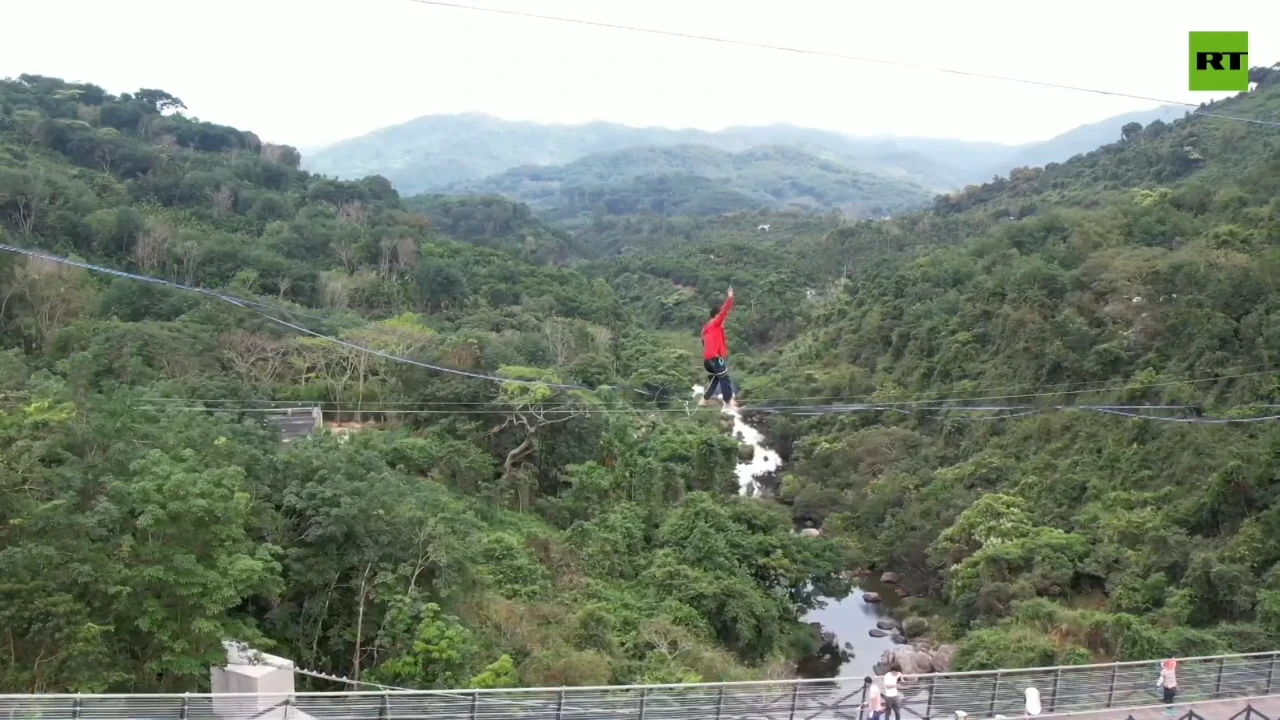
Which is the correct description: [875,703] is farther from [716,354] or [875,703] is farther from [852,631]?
[852,631]

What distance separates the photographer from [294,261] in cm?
3772

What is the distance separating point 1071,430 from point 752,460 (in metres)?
15.2

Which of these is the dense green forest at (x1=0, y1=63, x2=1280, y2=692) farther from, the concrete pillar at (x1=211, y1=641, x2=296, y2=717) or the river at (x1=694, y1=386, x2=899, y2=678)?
the river at (x1=694, y1=386, x2=899, y2=678)

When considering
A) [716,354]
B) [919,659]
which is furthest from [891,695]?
[919,659]

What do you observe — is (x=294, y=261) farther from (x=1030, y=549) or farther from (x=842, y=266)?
(x=842, y=266)

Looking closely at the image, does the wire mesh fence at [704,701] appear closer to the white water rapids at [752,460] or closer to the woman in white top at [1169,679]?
the woman in white top at [1169,679]

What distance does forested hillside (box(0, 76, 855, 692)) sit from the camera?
37.0 ft

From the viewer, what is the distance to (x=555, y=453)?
2581cm

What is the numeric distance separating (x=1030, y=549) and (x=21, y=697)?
20830mm

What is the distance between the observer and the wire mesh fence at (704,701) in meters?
9.76

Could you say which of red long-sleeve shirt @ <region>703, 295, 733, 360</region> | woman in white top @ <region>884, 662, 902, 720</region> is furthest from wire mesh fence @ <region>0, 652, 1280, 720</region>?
red long-sleeve shirt @ <region>703, 295, 733, 360</region>

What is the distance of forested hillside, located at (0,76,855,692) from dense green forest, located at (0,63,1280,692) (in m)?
0.08

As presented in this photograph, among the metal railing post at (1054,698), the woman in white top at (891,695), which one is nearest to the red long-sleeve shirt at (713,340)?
the woman in white top at (891,695)

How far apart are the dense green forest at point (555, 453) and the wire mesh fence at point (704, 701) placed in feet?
3.56
